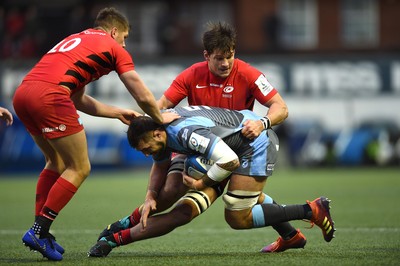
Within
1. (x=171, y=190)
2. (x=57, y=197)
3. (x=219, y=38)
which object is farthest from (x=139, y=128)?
(x=219, y=38)

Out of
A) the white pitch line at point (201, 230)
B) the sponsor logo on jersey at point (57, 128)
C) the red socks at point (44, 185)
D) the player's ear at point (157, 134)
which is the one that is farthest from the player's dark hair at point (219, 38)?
the white pitch line at point (201, 230)

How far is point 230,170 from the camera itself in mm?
6797

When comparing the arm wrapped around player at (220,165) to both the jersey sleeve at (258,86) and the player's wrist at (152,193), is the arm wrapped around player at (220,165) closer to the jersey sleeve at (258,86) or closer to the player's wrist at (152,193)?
the player's wrist at (152,193)

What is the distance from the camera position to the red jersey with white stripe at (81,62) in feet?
23.2

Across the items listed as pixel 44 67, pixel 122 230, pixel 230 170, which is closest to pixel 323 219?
pixel 230 170

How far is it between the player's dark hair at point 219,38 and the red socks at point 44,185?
5.91 feet

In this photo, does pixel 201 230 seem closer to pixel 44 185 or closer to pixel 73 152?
pixel 44 185

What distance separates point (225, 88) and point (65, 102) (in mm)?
1526

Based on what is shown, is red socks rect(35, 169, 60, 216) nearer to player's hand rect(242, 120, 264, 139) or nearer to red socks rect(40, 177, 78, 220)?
red socks rect(40, 177, 78, 220)

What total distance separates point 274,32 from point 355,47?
6417mm

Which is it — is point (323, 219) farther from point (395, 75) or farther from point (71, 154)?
point (395, 75)

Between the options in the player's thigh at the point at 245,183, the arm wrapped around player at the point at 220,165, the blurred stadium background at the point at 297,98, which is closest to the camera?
the arm wrapped around player at the point at 220,165

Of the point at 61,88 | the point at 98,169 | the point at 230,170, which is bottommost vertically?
the point at 98,169

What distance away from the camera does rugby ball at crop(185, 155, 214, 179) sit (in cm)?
705
